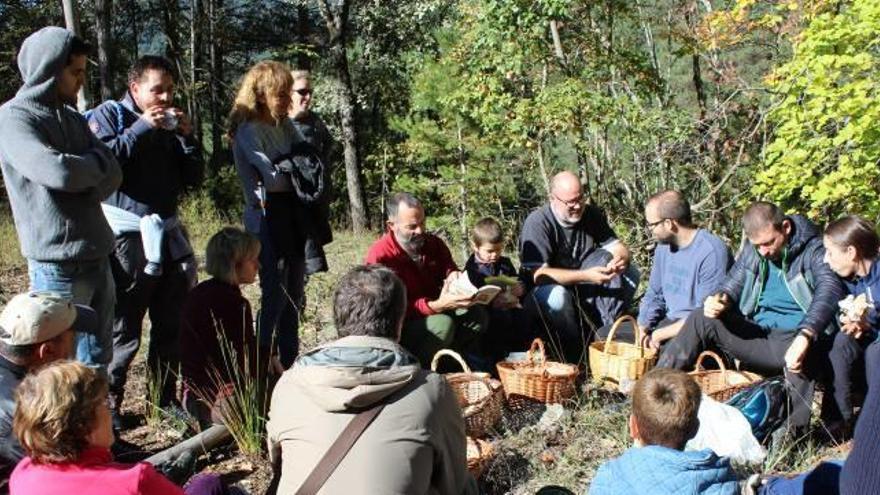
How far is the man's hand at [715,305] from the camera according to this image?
402 cm

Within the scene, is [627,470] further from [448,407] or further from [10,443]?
[10,443]

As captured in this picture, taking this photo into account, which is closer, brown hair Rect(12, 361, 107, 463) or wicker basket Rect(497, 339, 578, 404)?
brown hair Rect(12, 361, 107, 463)

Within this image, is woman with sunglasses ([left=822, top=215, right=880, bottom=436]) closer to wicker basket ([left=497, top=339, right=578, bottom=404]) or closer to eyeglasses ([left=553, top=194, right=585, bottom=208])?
wicker basket ([left=497, top=339, right=578, bottom=404])

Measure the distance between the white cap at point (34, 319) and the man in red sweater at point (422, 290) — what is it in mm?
1802

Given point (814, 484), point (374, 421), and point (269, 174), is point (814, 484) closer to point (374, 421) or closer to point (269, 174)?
point (374, 421)

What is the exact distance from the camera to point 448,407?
7.05ft

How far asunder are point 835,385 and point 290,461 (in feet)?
8.88

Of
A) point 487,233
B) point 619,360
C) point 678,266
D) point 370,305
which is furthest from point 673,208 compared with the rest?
point 370,305

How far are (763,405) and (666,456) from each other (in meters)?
1.42

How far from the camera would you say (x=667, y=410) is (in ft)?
7.75

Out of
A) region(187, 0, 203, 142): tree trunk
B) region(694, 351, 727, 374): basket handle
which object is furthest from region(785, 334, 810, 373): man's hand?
region(187, 0, 203, 142): tree trunk

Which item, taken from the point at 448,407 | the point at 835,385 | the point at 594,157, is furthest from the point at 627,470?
the point at 594,157

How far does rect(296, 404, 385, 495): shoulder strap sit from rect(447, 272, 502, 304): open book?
2.14m

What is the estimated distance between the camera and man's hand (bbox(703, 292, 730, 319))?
13.2ft
